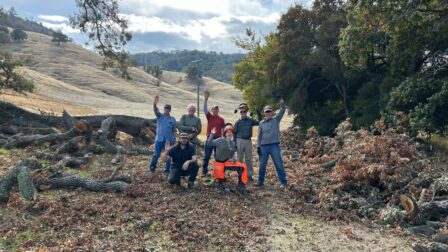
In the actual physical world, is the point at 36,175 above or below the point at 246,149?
below

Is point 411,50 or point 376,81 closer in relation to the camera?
point 411,50

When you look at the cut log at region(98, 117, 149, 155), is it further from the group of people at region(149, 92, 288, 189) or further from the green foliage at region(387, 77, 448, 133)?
the green foliage at region(387, 77, 448, 133)

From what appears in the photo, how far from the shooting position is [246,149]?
1098 cm

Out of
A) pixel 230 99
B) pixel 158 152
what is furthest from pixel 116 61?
pixel 230 99

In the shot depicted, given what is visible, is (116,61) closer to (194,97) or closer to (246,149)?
(246,149)

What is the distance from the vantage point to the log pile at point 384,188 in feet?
28.9

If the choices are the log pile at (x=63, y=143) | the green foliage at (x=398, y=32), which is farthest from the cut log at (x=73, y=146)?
the green foliage at (x=398, y=32)

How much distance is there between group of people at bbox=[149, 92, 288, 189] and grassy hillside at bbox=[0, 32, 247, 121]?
59526mm

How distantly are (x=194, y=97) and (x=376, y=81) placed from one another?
310ft

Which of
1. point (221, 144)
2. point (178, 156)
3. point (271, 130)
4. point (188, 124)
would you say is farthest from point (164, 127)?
point (271, 130)

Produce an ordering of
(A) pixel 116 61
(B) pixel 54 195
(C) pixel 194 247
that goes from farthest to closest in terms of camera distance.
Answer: (A) pixel 116 61, (B) pixel 54 195, (C) pixel 194 247

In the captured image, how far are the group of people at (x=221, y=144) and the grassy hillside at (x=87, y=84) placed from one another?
59.5m

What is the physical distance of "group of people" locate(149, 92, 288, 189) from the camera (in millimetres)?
9875

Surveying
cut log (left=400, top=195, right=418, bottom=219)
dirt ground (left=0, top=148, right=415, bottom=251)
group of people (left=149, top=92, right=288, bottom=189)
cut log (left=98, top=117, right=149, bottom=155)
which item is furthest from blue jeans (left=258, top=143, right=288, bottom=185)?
cut log (left=98, top=117, right=149, bottom=155)
